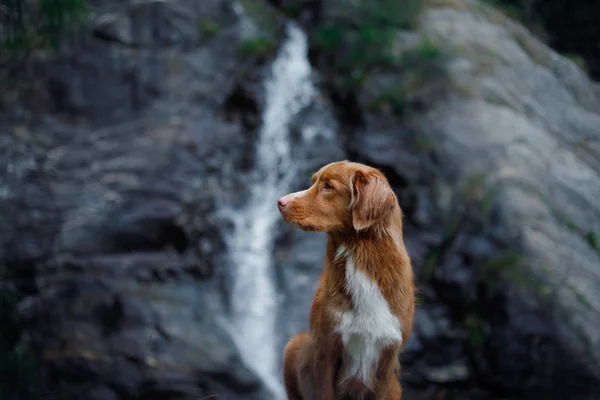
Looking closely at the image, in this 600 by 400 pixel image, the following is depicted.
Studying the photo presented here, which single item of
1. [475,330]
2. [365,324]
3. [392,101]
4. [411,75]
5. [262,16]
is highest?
[262,16]

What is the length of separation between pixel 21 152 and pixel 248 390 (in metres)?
4.40

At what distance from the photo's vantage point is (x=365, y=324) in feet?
11.4

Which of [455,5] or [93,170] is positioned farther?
[455,5]

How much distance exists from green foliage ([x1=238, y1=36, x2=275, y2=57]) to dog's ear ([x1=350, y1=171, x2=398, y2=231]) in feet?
22.7

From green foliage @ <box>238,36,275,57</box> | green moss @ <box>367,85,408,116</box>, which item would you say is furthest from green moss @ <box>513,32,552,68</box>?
green foliage @ <box>238,36,275,57</box>

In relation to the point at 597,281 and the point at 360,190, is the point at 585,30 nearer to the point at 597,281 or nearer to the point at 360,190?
the point at 597,281

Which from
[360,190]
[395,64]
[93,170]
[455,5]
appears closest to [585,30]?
[455,5]

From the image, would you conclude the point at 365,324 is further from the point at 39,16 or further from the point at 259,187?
the point at 259,187

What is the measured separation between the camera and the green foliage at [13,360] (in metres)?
5.01

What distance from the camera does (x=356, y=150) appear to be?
8930 millimetres

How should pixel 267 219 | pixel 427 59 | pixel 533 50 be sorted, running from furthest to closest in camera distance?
pixel 533 50
pixel 427 59
pixel 267 219

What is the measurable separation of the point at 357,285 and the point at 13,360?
4.23 m

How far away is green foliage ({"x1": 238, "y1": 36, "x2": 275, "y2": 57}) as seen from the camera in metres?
9.90

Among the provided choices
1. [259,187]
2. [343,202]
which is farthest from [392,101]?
[343,202]
